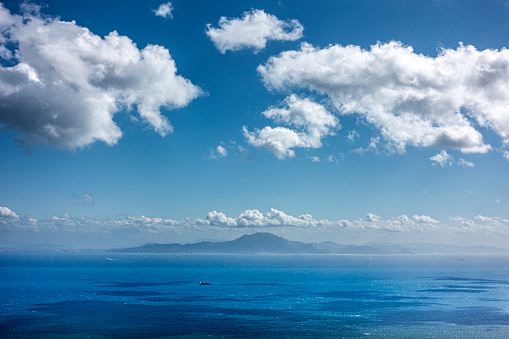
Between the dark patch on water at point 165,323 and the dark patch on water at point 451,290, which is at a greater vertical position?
the dark patch on water at point 165,323

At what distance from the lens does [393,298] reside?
123m

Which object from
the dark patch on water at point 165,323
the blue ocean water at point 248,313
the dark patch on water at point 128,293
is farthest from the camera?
the dark patch on water at point 128,293

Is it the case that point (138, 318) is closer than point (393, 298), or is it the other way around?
point (138, 318)

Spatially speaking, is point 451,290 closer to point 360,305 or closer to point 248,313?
point 360,305

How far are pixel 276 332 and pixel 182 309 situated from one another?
34937 millimetres

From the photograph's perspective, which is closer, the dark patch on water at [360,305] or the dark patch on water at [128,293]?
the dark patch on water at [360,305]

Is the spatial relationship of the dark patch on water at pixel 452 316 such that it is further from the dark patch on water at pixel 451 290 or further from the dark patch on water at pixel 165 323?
the dark patch on water at pixel 451 290

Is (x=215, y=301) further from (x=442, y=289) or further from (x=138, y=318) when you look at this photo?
(x=442, y=289)

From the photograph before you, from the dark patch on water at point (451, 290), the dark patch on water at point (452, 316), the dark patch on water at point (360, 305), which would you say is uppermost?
the dark patch on water at point (452, 316)

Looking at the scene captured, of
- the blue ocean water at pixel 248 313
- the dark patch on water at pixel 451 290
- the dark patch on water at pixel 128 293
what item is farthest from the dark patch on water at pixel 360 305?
the dark patch on water at pixel 128 293

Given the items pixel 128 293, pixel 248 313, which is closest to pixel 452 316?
pixel 248 313

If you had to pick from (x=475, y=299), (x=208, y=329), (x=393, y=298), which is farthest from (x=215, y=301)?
(x=475, y=299)

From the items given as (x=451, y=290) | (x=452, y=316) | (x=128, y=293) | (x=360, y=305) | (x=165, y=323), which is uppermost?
(x=165, y=323)

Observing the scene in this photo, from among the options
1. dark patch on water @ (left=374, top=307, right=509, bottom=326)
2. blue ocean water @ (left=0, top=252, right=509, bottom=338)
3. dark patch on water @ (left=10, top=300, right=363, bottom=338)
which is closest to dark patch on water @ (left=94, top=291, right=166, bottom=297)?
blue ocean water @ (left=0, top=252, right=509, bottom=338)
